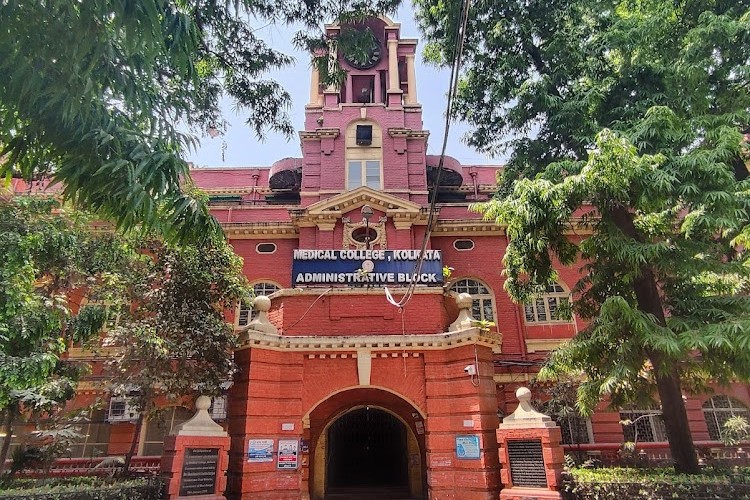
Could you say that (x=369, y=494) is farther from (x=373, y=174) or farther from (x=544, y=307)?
(x=373, y=174)

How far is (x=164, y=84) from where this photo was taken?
7.04m

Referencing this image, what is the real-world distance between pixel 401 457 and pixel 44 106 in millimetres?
15271

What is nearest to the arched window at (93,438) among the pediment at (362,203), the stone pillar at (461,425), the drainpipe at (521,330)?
the pediment at (362,203)

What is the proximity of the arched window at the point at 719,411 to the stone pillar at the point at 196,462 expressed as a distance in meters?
17.2

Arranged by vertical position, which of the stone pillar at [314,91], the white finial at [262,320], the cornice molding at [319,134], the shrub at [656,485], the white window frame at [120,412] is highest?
the stone pillar at [314,91]

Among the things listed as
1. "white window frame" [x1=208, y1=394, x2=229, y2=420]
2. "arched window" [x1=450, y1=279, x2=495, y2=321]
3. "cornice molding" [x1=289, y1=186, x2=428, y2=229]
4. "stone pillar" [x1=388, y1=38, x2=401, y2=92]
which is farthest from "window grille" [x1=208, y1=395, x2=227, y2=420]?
"stone pillar" [x1=388, y1=38, x2=401, y2=92]

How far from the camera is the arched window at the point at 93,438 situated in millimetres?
15992

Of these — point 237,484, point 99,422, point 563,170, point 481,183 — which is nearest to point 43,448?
point 99,422

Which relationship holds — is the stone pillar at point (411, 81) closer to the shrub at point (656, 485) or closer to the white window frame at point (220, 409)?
the white window frame at point (220, 409)

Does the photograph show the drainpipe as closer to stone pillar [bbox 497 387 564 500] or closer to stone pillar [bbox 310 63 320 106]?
stone pillar [bbox 497 387 564 500]

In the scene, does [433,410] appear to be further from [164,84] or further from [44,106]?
[44,106]

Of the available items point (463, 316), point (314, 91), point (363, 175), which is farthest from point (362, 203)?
point (463, 316)

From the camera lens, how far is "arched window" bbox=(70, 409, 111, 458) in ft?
52.5

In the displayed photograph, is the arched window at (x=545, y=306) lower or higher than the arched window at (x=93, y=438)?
higher
